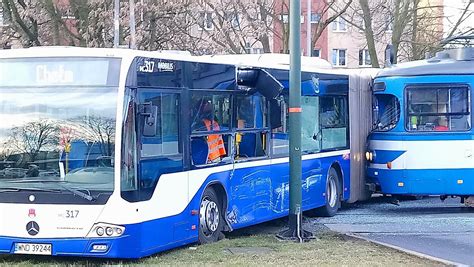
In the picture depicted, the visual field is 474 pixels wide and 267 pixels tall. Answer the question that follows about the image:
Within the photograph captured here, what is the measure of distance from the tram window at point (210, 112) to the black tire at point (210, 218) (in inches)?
37.7

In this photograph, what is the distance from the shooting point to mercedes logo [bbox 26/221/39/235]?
36.3 ft

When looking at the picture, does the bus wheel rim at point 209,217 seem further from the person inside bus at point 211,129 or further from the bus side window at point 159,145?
the bus side window at point 159,145

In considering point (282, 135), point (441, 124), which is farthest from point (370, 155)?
point (282, 135)

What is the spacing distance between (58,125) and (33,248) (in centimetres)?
157

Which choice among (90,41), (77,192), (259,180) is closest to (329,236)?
(259,180)

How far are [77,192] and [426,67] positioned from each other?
9818 millimetres

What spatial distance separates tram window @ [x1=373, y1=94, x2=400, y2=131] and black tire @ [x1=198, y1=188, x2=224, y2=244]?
645cm

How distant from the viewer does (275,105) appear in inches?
599

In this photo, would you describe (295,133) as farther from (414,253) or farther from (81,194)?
(81,194)

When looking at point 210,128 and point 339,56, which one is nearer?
point 210,128

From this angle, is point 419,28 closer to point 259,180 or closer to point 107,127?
point 259,180

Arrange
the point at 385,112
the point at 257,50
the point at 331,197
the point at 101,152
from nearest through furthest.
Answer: the point at 101,152, the point at 331,197, the point at 385,112, the point at 257,50

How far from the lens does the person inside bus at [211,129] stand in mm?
12891

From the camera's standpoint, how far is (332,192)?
1841 centimetres
